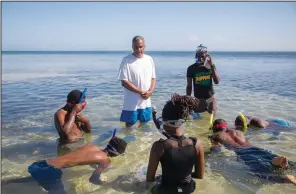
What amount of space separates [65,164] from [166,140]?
1.87 metres

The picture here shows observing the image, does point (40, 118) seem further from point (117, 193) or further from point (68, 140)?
point (117, 193)

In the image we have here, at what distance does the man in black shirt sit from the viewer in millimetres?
7177

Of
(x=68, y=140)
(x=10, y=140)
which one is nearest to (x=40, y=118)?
(x=10, y=140)

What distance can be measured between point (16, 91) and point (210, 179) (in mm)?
11151

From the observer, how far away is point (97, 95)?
1278 cm

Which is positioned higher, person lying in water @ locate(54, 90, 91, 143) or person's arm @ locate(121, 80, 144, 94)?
person's arm @ locate(121, 80, 144, 94)

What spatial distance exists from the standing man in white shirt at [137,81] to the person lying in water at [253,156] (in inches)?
62.1

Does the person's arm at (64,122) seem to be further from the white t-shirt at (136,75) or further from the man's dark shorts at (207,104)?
the man's dark shorts at (207,104)

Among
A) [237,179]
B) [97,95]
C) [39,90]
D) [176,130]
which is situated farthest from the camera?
[39,90]

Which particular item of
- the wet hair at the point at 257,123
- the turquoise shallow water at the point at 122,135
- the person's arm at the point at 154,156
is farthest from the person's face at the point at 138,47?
the wet hair at the point at 257,123

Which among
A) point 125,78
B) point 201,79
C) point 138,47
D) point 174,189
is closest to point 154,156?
point 174,189

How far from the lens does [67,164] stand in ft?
14.5

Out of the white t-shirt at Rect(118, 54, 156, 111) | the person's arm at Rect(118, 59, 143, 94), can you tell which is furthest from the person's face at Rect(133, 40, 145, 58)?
the person's arm at Rect(118, 59, 143, 94)

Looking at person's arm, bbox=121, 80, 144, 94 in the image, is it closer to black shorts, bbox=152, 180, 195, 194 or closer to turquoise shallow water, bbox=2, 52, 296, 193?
turquoise shallow water, bbox=2, 52, 296, 193
